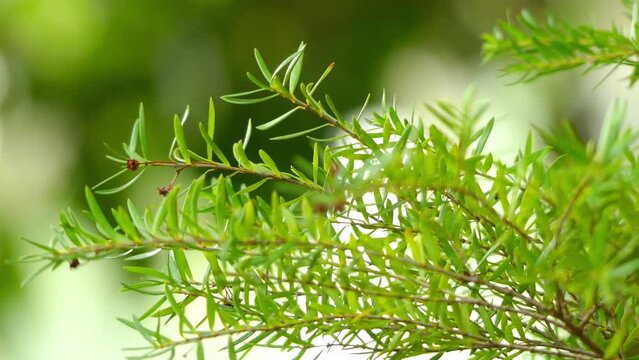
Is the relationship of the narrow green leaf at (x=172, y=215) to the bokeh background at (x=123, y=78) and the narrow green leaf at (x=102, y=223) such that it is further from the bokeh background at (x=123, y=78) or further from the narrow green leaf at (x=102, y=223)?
the bokeh background at (x=123, y=78)

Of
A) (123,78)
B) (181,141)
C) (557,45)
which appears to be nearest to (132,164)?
(181,141)

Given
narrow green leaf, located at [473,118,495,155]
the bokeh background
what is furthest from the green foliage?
the bokeh background

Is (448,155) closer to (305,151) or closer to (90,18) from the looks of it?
(305,151)

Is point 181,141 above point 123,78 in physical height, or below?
below

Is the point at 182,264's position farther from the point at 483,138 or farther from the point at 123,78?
the point at 123,78

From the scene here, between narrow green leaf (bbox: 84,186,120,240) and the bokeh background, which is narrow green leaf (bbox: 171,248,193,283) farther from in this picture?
the bokeh background

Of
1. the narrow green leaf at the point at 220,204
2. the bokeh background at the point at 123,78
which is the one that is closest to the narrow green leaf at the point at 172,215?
the narrow green leaf at the point at 220,204

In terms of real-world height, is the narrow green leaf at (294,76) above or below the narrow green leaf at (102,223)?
above

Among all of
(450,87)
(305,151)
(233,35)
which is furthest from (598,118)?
(233,35)

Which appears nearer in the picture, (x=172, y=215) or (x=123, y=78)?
(x=172, y=215)
